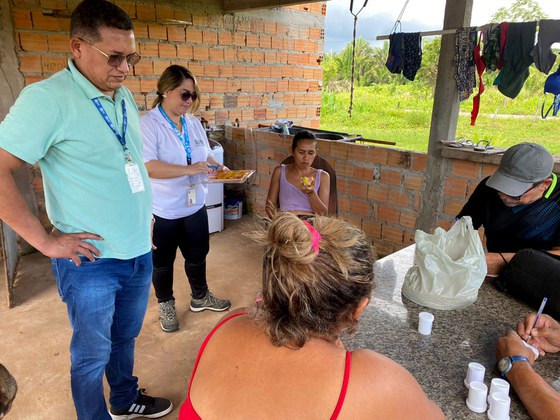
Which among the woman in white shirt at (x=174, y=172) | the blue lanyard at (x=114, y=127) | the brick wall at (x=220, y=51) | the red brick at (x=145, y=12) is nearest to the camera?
the blue lanyard at (x=114, y=127)

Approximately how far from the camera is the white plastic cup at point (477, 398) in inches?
40.1

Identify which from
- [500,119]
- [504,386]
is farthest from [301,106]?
[500,119]

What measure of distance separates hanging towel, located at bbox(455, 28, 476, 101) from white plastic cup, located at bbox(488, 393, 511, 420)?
2.52m

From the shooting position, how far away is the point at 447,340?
1307 millimetres

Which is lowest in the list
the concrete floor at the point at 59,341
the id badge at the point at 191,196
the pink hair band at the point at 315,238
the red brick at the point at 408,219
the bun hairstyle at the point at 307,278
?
the concrete floor at the point at 59,341

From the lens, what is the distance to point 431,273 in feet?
4.93

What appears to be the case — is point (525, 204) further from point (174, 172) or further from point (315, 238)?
point (174, 172)

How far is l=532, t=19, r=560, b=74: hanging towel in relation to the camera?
2456 mm

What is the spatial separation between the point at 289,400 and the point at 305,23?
215 inches

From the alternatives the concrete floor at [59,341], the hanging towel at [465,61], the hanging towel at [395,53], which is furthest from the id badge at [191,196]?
the hanging towel at [465,61]

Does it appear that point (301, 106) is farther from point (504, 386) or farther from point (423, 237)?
point (504, 386)

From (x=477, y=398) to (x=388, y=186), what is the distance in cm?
262

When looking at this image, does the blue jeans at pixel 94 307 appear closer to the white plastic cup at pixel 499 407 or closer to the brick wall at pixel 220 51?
the white plastic cup at pixel 499 407

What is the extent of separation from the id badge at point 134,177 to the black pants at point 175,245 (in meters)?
0.86
